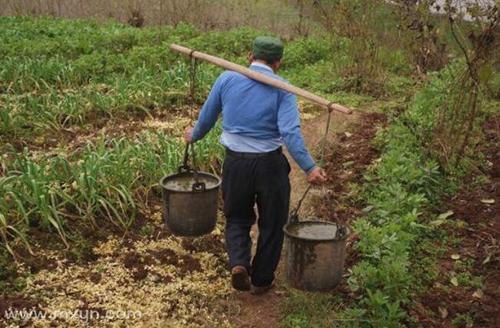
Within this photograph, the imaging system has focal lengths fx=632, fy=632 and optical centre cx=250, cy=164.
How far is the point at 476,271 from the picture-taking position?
4930 mm

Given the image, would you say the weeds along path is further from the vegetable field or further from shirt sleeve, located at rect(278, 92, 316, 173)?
shirt sleeve, located at rect(278, 92, 316, 173)

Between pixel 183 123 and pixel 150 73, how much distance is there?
2.05 meters

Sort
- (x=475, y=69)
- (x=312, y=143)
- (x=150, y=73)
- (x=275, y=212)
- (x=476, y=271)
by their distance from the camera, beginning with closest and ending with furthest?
1. (x=275, y=212)
2. (x=476, y=271)
3. (x=475, y=69)
4. (x=312, y=143)
5. (x=150, y=73)

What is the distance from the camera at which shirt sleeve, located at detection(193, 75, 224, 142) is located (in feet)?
14.3

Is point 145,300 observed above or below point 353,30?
below

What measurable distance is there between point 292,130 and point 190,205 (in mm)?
989

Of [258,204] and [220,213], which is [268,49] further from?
[220,213]

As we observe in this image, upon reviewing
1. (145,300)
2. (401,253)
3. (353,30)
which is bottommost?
(145,300)

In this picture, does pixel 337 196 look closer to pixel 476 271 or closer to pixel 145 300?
pixel 476 271

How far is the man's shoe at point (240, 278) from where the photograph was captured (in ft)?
14.2

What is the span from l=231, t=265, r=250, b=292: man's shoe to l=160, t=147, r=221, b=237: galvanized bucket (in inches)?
18.5

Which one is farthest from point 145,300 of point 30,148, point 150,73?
point 150,73

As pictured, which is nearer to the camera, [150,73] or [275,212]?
[275,212]

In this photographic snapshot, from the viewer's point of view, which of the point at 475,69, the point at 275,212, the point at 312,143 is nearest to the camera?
the point at 275,212
